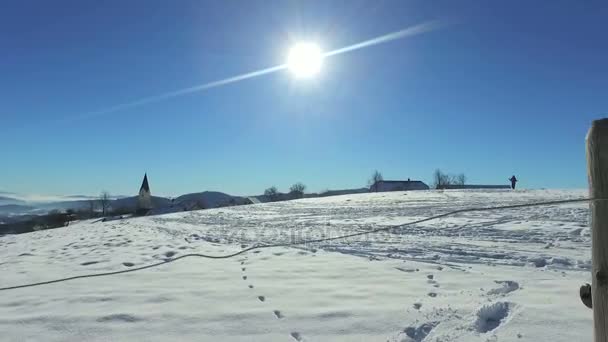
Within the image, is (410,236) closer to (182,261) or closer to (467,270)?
(467,270)

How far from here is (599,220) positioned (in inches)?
62.3

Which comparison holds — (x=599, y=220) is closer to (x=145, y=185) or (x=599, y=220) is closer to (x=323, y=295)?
(x=323, y=295)

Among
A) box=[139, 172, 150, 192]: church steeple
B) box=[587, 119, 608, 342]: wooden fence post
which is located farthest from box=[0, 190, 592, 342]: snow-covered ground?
box=[139, 172, 150, 192]: church steeple

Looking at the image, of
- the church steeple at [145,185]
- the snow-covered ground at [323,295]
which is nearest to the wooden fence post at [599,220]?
the snow-covered ground at [323,295]

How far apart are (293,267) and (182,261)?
2198mm

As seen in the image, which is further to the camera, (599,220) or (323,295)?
(323,295)

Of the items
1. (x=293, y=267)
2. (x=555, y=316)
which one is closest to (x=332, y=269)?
(x=293, y=267)

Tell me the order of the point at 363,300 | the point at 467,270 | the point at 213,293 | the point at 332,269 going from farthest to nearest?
the point at 332,269, the point at 467,270, the point at 213,293, the point at 363,300

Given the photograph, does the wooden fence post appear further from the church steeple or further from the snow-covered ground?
the church steeple

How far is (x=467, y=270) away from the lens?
16.9ft

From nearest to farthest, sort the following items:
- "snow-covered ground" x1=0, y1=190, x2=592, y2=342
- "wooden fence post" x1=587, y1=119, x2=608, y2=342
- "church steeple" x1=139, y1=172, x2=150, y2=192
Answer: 1. "wooden fence post" x1=587, y1=119, x2=608, y2=342
2. "snow-covered ground" x1=0, y1=190, x2=592, y2=342
3. "church steeple" x1=139, y1=172, x2=150, y2=192

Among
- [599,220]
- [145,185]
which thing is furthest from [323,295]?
[145,185]

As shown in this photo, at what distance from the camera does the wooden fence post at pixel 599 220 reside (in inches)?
61.1

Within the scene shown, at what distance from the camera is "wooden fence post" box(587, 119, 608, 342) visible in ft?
5.09
